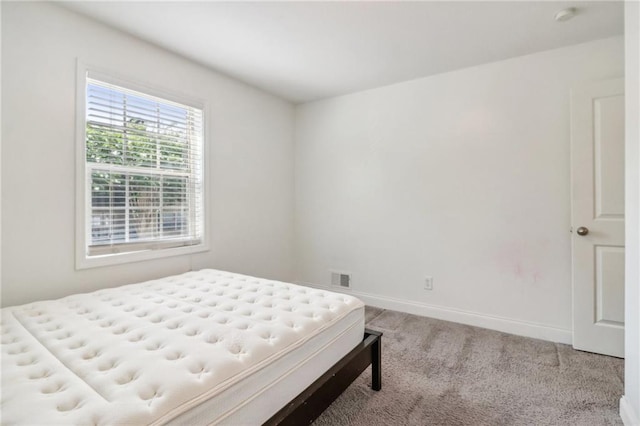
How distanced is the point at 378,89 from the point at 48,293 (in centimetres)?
334

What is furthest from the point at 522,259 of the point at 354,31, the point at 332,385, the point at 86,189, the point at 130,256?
the point at 86,189

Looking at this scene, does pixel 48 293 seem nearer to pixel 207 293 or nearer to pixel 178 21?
pixel 207 293

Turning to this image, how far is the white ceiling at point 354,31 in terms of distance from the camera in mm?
1998

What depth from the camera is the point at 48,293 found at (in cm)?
195

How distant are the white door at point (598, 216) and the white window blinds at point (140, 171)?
3163mm

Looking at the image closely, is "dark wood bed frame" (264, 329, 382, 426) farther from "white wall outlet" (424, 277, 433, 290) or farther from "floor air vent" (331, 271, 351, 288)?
"floor air vent" (331, 271, 351, 288)

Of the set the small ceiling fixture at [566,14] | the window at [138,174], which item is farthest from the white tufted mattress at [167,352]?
the small ceiling fixture at [566,14]

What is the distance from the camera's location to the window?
2.17 meters

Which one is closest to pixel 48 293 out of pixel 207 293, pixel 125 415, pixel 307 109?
pixel 207 293

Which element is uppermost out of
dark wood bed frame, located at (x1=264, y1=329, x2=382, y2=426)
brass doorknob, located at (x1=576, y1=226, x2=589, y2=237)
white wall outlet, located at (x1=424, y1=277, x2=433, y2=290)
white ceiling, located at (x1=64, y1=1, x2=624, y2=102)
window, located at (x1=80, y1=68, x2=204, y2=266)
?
white ceiling, located at (x1=64, y1=1, x2=624, y2=102)

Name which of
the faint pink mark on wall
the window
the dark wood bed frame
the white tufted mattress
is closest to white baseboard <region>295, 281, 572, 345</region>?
the faint pink mark on wall
